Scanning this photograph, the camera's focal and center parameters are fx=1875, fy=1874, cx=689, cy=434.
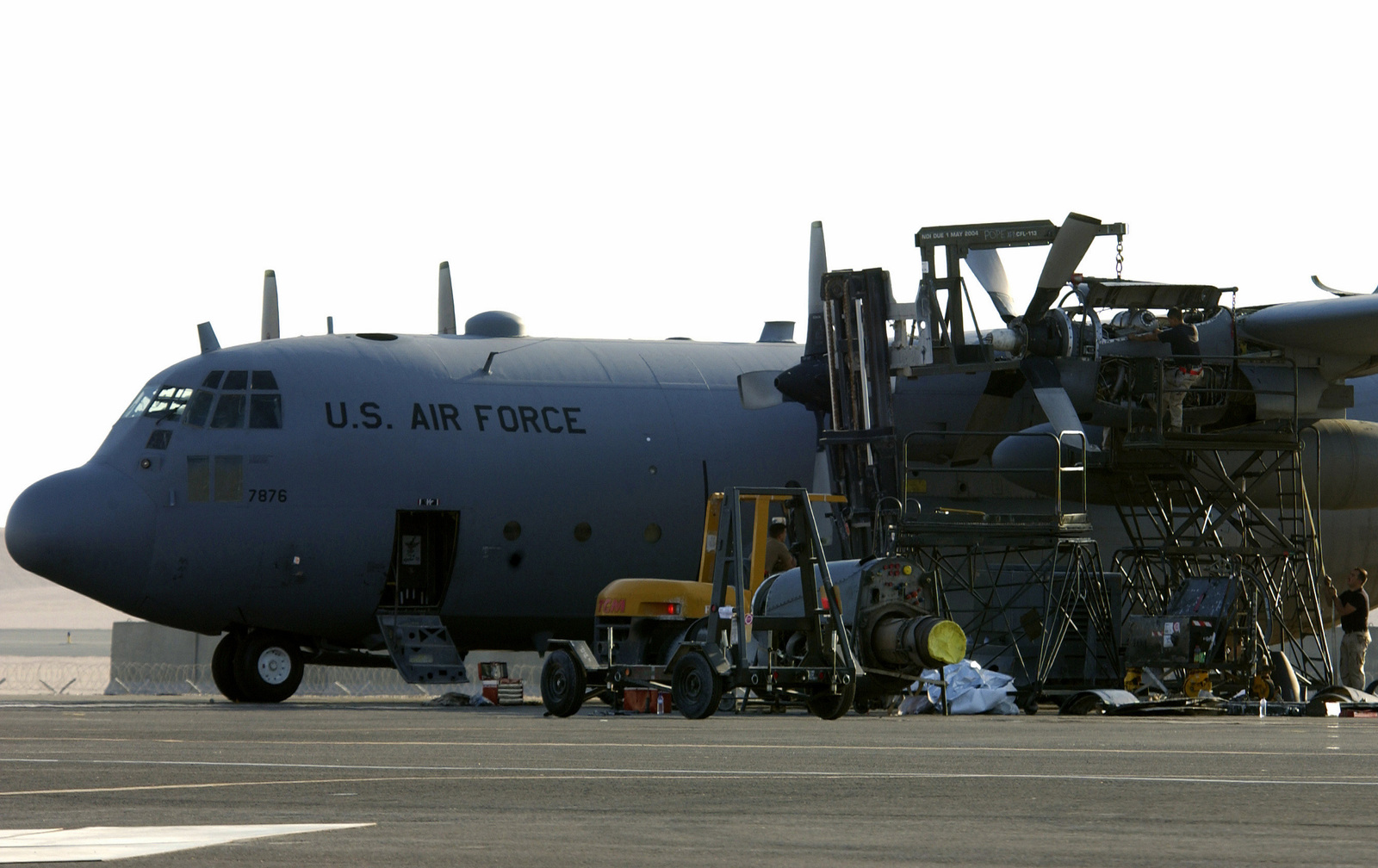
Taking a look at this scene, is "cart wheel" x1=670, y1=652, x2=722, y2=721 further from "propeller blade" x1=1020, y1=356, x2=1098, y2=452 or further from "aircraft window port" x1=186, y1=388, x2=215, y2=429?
"aircraft window port" x1=186, y1=388, x2=215, y2=429

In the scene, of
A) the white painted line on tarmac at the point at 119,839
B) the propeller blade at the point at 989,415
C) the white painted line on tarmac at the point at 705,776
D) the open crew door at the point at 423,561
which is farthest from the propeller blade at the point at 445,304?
the white painted line on tarmac at the point at 119,839

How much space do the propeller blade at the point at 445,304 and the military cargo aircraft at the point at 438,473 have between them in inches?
69.8

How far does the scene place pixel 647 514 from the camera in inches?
894

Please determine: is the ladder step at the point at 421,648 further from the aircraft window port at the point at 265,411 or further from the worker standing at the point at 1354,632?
the worker standing at the point at 1354,632

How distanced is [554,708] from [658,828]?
35.6 ft

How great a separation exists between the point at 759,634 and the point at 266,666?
7.41 m

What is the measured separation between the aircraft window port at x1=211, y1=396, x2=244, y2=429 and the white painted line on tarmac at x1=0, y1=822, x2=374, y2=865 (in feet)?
49.7

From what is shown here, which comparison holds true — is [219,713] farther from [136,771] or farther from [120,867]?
[120,867]

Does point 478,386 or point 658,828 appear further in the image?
point 478,386

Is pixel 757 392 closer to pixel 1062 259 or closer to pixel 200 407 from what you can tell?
pixel 1062 259

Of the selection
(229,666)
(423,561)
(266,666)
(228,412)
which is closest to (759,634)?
(423,561)

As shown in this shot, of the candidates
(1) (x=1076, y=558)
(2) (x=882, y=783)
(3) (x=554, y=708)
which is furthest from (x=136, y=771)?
(1) (x=1076, y=558)

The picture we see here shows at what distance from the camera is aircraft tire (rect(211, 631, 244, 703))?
21531mm

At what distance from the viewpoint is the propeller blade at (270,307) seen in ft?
82.6
